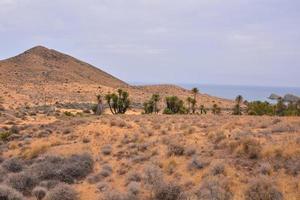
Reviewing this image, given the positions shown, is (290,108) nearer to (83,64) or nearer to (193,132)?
(193,132)

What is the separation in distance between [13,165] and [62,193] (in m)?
5.38

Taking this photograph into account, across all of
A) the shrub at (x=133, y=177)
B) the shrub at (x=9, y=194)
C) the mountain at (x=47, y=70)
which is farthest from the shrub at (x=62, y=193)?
the mountain at (x=47, y=70)

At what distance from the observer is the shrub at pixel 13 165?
1917 centimetres

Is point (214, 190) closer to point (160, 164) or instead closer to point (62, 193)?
point (160, 164)

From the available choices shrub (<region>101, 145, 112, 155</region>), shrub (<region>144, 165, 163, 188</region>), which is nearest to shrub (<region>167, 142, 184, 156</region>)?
shrub (<region>144, 165, 163, 188</region>)

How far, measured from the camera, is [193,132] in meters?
23.1

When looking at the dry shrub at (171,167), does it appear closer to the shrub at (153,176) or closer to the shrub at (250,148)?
the shrub at (153,176)

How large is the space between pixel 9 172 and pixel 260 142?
1107 centimetres

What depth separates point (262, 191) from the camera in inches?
524

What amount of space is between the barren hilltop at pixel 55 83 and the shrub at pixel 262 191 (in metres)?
59.8

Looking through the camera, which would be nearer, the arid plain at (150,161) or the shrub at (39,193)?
the arid plain at (150,161)

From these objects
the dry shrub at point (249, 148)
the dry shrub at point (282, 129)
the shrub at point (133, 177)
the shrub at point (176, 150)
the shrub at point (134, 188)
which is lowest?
the shrub at point (134, 188)

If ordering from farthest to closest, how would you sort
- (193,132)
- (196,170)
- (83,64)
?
(83,64), (193,132), (196,170)

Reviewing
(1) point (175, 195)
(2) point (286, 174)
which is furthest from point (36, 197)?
(2) point (286, 174)
